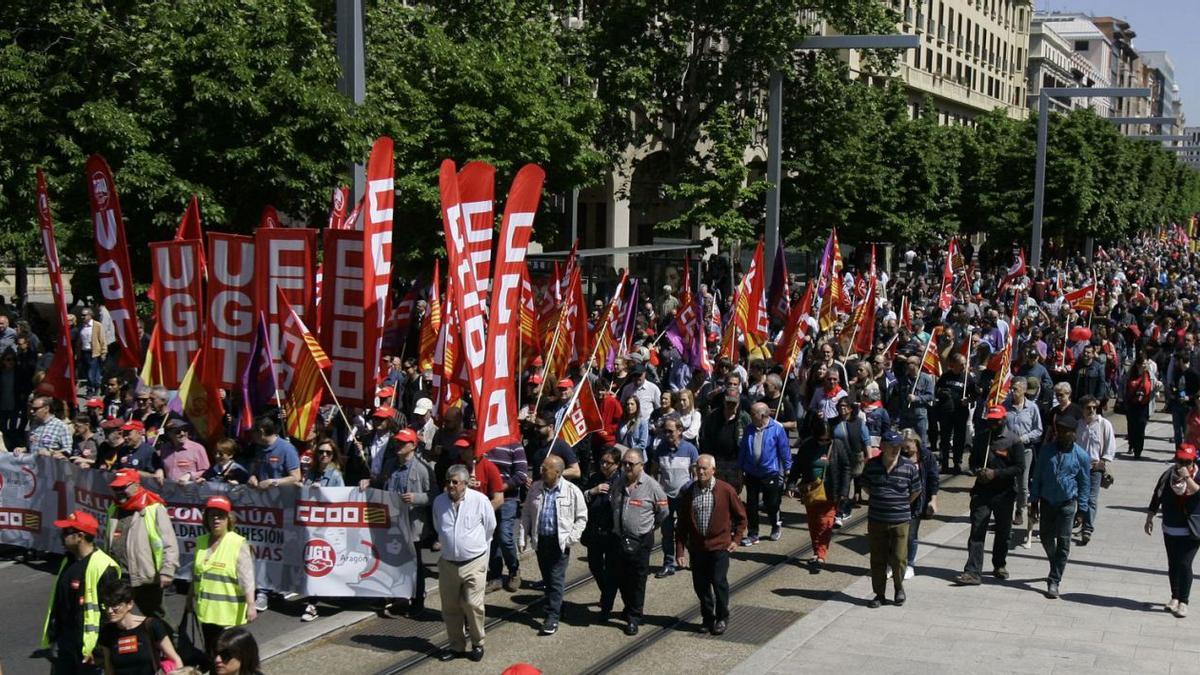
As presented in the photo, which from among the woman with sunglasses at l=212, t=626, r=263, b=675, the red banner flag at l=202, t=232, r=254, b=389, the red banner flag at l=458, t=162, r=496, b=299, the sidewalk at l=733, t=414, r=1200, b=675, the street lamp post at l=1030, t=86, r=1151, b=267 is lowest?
the sidewalk at l=733, t=414, r=1200, b=675

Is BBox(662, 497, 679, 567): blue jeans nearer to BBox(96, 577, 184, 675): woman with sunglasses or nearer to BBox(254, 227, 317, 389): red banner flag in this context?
BBox(254, 227, 317, 389): red banner flag

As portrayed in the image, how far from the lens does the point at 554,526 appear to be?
10.2 meters

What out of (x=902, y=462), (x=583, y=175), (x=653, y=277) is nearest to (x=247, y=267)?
(x=902, y=462)

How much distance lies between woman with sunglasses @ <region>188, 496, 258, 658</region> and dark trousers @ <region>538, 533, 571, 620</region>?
258 cm

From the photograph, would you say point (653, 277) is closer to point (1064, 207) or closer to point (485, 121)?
point (485, 121)

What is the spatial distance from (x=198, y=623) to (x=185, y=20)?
11713 mm

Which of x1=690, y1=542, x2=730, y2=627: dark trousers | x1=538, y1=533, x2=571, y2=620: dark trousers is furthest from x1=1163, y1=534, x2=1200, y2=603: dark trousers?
x1=538, y1=533, x2=571, y2=620: dark trousers

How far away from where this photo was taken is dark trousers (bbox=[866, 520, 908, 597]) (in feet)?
36.1

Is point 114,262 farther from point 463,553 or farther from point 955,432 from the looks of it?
point 955,432

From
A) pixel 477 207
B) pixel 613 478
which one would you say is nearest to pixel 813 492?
pixel 613 478

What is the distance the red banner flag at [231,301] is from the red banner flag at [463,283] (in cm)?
291

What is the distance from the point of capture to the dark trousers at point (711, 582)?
1023cm

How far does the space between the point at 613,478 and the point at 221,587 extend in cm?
335

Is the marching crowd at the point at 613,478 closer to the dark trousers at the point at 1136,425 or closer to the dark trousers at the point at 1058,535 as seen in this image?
the dark trousers at the point at 1058,535
